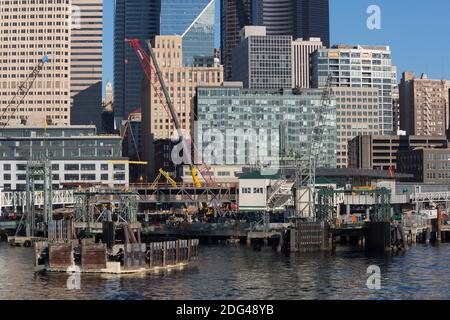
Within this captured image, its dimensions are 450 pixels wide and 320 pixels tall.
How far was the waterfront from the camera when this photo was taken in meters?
86.1

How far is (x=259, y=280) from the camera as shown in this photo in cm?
9744

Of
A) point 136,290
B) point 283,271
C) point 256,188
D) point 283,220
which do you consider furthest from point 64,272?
point 283,220

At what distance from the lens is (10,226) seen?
171 m

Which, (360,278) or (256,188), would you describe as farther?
(256,188)

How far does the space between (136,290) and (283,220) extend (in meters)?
77.5

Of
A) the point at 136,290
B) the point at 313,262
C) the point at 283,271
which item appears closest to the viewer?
the point at 136,290

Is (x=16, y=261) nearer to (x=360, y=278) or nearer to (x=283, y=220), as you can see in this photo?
(x=360, y=278)

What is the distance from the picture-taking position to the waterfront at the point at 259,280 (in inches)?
3388
